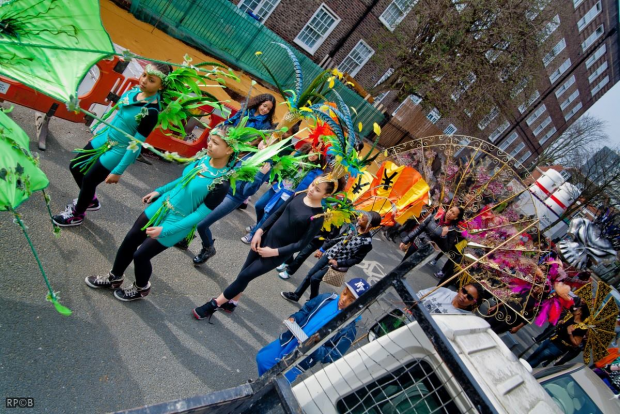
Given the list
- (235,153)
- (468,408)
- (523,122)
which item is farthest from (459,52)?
(523,122)

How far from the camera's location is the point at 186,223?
11.6 ft

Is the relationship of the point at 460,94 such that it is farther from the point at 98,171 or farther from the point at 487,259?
the point at 98,171

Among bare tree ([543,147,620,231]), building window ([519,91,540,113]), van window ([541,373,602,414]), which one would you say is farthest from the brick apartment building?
van window ([541,373,602,414])

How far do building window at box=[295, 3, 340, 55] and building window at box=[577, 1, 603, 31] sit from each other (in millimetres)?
23579

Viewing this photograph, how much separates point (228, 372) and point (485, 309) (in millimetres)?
6834

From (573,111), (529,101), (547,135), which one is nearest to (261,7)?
(529,101)

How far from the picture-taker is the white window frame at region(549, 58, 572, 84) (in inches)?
1284

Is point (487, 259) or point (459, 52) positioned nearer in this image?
point (487, 259)

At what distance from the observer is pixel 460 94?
18.9 m

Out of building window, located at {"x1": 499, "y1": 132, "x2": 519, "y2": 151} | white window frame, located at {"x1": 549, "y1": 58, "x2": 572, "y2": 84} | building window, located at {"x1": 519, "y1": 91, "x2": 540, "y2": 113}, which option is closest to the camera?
building window, located at {"x1": 519, "y1": 91, "x2": 540, "y2": 113}

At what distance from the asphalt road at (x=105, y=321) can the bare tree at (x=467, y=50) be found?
1563 centimetres

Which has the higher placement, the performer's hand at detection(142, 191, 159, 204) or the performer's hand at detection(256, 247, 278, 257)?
the performer's hand at detection(256, 247, 278, 257)

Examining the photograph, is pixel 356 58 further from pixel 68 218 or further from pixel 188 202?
pixel 188 202

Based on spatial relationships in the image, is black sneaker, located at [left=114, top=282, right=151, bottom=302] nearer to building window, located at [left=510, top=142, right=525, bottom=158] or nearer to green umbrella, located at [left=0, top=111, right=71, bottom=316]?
green umbrella, located at [left=0, top=111, right=71, bottom=316]
